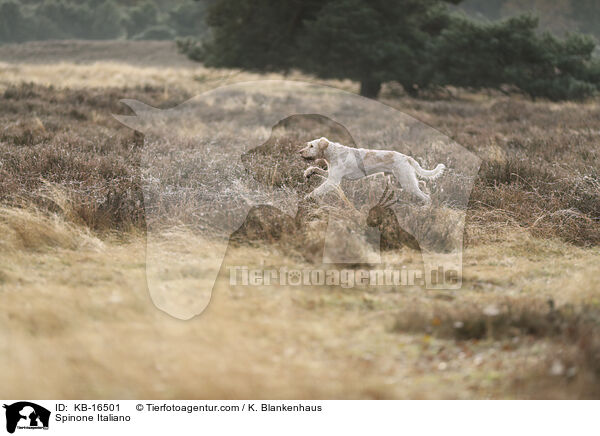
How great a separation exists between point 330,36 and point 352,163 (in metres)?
14.7

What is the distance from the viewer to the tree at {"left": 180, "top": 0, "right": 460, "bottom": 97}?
61.5ft

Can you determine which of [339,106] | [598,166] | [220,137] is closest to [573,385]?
[598,166]

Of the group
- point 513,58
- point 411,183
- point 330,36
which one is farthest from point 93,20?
point 411,183

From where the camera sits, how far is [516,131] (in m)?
11.0

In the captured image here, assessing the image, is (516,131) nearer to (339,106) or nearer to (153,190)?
(339,106)

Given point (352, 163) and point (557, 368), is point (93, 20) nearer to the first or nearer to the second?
point (352, 163)

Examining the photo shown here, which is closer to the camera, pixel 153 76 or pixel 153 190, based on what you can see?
pixel 153 190

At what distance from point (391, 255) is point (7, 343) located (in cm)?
312

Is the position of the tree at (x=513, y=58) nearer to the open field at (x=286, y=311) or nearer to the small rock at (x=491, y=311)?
the open field at (x=286, y=311)

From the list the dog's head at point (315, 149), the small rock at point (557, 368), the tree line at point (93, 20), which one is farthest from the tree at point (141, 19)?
the small rock at point (557, 368)

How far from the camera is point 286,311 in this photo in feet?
11.8
